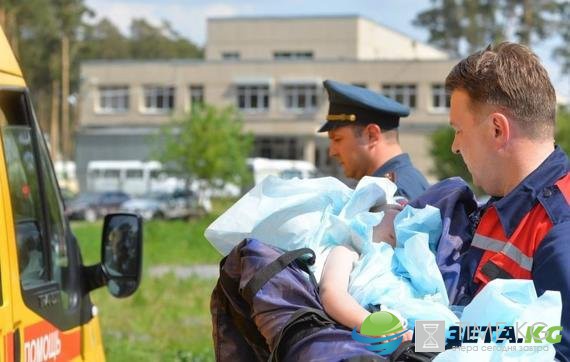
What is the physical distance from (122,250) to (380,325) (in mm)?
2064

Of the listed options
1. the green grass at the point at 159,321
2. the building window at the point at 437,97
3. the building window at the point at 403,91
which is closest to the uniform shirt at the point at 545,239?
the green grass at the point at 159,321

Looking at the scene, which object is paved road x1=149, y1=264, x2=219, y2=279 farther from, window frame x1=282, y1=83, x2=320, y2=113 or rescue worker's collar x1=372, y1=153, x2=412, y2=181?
window frame x1=282, y1=83, x2=320, y2=113

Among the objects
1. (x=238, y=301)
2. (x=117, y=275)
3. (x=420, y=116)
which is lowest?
(x=420, y=116)

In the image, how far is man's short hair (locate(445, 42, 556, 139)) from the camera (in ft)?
7.84

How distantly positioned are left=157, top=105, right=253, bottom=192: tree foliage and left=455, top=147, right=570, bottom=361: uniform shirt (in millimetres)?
48539

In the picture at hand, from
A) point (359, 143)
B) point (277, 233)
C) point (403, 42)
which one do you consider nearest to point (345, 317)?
point (277, 233)

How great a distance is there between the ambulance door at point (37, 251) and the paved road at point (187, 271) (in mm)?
15349

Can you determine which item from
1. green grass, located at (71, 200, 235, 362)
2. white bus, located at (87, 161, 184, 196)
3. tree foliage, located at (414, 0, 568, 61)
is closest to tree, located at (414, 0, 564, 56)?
tree foliage, located at (414, 0, 568, 61)

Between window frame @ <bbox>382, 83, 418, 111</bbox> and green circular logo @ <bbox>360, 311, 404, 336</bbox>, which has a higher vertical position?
green circular logo @ <bbox>360, 311, 404, 336</bbox>

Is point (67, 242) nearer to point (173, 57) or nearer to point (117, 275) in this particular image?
point (117, 275)

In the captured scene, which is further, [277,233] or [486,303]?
[277,233]

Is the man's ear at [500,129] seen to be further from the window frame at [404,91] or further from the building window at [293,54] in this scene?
the building window at [293,54]

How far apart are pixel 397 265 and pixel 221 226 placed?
56 centimetres

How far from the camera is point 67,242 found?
4066 mm
